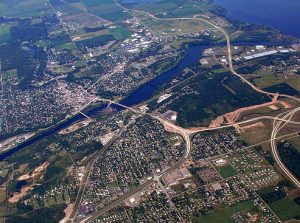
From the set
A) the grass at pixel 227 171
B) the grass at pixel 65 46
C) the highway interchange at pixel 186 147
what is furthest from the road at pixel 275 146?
the grass at pixel 65 46

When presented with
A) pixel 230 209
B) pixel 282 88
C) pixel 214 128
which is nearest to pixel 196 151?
pixel 214 128

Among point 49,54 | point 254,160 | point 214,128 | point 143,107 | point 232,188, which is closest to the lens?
point 232,188

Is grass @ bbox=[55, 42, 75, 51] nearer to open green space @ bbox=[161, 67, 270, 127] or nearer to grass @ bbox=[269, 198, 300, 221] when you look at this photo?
open green space @ bbox=[161, 67, 270, 127]

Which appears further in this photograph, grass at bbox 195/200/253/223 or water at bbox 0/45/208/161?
water at bbox 0/45/208/161

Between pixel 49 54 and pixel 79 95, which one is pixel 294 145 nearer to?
pixel 79 95

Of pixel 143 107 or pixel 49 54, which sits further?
pixel 49 54

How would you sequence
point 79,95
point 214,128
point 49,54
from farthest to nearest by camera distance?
1. point 49,54
2. point 79,95
3. point 214,128

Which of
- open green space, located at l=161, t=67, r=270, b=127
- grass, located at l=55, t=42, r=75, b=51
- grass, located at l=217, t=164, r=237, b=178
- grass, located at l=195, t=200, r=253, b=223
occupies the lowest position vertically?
grass, located at l=55, t=42, r=75, b=51

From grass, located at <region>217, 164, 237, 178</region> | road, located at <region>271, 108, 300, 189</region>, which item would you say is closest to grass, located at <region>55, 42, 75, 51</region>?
road, located at <region>271, 108, 300, 189</region>
